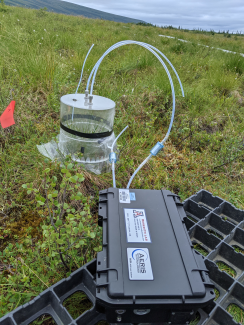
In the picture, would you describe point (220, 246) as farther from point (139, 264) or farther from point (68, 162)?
point (68, 162)

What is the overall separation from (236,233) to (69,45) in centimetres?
489

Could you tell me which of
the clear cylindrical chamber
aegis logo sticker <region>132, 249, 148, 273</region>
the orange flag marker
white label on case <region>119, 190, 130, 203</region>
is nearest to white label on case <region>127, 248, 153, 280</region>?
aegis logo sticker <region>132, 249, 148, 273</region>

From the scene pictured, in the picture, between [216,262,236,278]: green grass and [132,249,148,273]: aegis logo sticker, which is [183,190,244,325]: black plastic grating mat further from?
[132,249,148,273]: aegis logo sticker

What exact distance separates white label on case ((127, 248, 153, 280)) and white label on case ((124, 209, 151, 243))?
0.07m

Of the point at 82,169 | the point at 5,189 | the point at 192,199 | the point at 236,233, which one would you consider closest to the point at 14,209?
the point at 5,189

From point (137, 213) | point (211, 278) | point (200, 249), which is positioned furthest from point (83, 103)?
point (211, 278)

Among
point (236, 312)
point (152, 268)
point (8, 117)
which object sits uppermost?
point (8, 117)

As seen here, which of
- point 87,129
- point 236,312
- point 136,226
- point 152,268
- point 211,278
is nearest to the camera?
point 152,268

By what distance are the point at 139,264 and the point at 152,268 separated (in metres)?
0.06

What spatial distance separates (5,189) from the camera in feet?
6.36

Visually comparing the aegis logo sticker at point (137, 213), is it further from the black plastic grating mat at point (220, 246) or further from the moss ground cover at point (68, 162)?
the black plastic grating mat at point (220, 246)

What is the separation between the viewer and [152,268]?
1.10 metres

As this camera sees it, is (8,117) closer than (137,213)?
No

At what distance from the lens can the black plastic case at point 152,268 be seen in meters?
1.01
